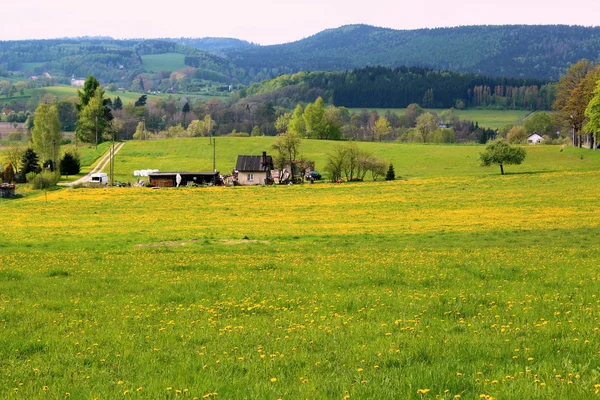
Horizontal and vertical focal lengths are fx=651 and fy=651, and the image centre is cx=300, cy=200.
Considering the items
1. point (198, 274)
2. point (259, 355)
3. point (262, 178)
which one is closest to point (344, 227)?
point (198, 274)

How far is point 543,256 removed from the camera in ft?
83.1

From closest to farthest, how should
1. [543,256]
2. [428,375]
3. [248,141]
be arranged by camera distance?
[428,375]
[543,256]
[248,141]

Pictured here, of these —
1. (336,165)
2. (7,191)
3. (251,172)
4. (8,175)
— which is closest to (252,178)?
(251,172)

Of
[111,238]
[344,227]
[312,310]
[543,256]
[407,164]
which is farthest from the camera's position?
[407,164]

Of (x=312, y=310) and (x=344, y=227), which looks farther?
(x=344, y=227)

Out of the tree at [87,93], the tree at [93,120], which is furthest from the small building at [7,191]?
the tree at [87,93]

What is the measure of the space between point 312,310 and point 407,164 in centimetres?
10250

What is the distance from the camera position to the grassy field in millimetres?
100000

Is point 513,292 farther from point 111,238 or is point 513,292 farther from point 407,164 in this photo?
point 407,164

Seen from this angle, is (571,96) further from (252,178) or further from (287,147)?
(252,178)

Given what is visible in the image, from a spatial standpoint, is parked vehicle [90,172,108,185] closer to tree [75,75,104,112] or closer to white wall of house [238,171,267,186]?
white wall of house [238,171,267,186]

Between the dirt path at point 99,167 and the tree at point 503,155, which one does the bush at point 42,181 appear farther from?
the tree at point 503,155

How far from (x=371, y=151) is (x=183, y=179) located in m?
43.9

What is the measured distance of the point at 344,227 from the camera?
44.4 meters
